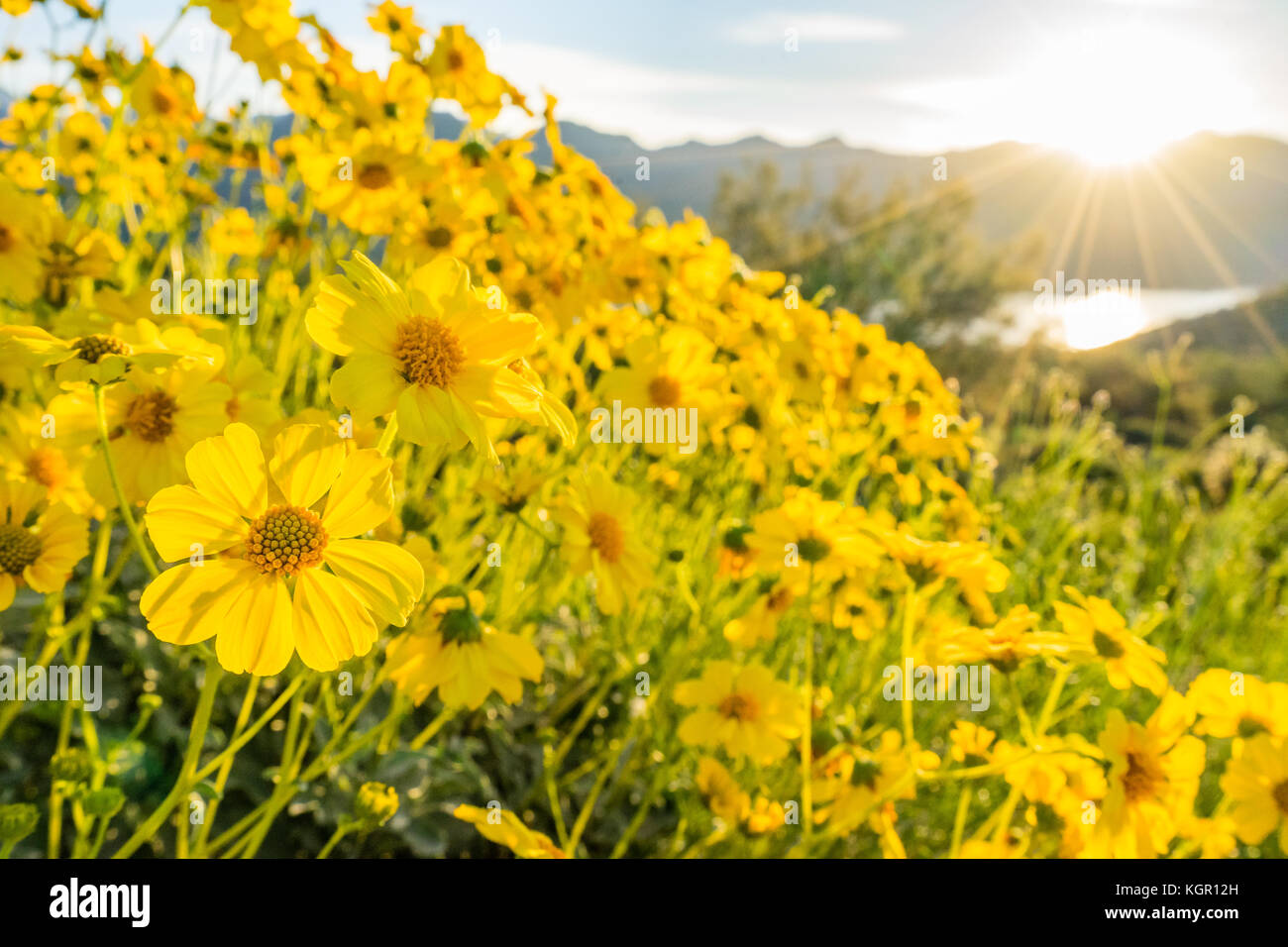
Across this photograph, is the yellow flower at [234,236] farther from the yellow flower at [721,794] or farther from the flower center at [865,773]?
the flower center at [865,773]

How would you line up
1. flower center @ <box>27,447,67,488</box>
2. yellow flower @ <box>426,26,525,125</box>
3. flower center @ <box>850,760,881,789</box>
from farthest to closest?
yellow flower @ <box>426,26,525,125</box> → flower center @ <box>850,760,881,789</box> → flower center @ <box>27,447,67,488</box>

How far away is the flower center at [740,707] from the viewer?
122 cm

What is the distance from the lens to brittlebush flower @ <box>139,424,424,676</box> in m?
0.54

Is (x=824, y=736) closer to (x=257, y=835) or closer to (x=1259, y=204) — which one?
(x=257, y=835)

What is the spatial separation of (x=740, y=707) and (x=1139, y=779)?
1.66 ft

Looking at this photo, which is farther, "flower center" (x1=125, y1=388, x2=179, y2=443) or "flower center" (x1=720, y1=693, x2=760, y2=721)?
"flower center" (x1=720, y1=693, x2=760, y2=721)

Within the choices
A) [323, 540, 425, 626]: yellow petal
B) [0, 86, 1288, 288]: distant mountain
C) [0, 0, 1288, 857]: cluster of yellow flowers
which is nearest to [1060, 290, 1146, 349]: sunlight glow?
[0, 86, 1288, 288]: distant mountain

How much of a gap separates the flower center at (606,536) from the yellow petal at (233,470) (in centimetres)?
54

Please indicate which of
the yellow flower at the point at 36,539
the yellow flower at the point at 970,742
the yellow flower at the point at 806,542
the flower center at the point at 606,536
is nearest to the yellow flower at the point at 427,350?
the yellow flower at the point at 36,539

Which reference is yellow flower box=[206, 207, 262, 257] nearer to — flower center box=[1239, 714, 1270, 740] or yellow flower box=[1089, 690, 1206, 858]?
yellow flower box=[1089, 690, 1206, 858]

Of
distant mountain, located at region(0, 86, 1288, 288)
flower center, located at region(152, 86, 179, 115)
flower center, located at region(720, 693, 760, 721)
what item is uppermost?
distant mountain, located at region(0, 86, 1288, 288)

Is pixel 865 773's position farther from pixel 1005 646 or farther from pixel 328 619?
pixel 328 619

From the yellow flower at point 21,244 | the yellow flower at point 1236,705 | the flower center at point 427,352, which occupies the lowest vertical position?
the yellow flower at point 1236,705
